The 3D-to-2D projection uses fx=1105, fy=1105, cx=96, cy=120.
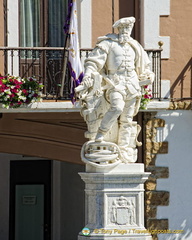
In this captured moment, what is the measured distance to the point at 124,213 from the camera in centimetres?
1432

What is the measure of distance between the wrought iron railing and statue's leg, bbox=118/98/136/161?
10.9 ft

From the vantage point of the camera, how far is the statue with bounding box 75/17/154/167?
14.3 meters

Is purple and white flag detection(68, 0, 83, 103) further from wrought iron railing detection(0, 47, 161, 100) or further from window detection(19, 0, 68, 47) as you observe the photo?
window detection(19, 0, 68, 47)

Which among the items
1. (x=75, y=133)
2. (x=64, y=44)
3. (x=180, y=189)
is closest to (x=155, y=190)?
(x=180, y=189)

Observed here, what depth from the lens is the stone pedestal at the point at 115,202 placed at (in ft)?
46.7

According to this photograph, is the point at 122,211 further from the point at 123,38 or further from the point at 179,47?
the point at 179,47

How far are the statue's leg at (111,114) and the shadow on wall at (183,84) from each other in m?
4.11

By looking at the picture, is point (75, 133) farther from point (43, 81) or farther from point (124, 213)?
point (124, 213)

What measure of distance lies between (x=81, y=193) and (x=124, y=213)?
7.01 metres

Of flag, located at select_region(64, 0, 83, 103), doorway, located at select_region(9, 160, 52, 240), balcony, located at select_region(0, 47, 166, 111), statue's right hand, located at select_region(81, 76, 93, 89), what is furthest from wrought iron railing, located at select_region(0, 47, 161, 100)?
statue's right hand, located at select_region(81, 76, 93, 89)

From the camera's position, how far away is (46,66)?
60.9 ft

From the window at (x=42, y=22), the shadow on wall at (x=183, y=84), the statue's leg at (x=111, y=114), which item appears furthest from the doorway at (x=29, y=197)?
the statue's leg at (x=111, y=114)

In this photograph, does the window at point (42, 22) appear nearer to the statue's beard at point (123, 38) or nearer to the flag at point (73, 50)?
the flag at point (73, 50)

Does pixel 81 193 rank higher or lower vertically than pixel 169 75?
lower
